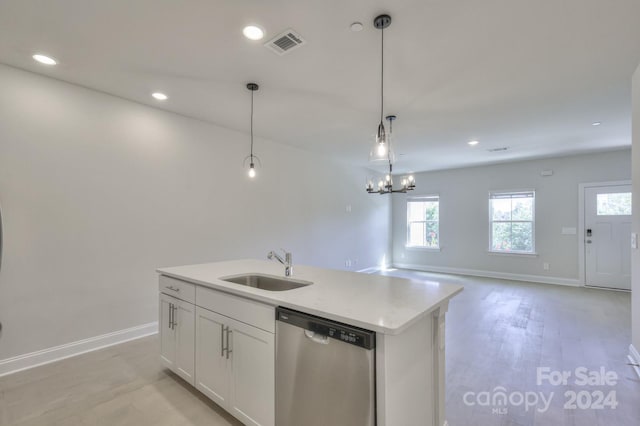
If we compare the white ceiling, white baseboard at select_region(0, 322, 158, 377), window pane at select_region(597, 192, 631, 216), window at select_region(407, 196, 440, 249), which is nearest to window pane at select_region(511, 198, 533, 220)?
window pane at select_region(597, 192, 631, 216)

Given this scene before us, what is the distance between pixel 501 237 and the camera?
6.58m

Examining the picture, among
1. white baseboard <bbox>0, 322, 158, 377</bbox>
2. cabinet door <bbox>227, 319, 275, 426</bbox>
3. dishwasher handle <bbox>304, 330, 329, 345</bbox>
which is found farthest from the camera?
white baseboard <bbox>0, 322, 158, 377</bbox>

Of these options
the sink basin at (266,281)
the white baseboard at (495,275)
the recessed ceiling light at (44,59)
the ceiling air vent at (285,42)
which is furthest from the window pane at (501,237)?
the recessed ceiling light at (44,59)

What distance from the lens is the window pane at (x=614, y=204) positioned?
17.3 ft

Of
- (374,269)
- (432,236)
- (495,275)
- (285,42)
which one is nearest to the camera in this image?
(285,42)

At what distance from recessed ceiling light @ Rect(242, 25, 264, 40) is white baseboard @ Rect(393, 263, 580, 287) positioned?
6.77 meters

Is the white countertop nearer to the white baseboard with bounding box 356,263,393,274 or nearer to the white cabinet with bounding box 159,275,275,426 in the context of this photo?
the white cabinet with bounding box 159,275,275,426

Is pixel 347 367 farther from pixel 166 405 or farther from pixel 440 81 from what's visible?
pixel 440 81

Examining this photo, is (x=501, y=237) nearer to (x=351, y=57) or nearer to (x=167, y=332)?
(x=351, y=57)

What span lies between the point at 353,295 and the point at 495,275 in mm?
6199

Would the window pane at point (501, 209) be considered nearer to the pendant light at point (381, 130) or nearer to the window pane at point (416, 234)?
the window pane at point (416, 234)

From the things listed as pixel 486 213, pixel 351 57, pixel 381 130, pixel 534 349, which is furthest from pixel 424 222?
pixel 351 57

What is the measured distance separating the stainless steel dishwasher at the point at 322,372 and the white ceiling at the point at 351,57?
190 centimetres

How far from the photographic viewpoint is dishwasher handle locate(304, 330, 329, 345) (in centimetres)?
144
